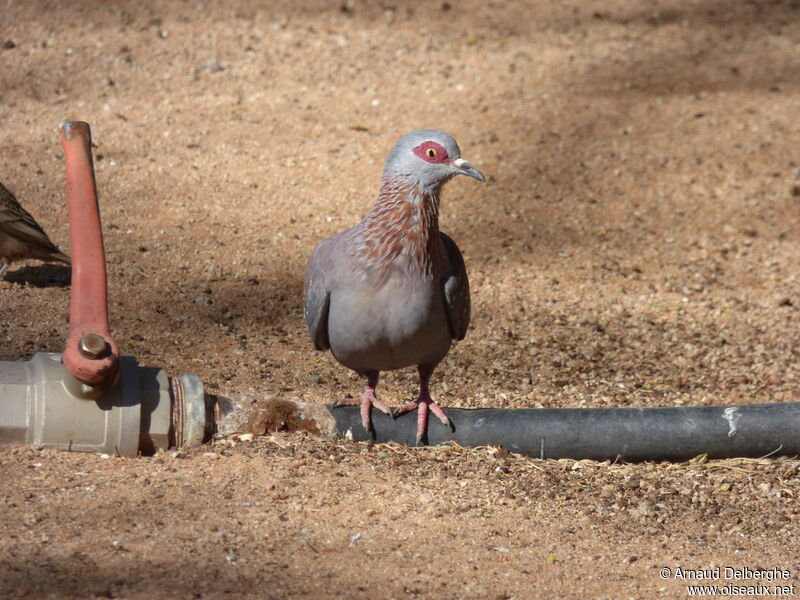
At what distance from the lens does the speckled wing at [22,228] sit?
→ 6117 millimetres

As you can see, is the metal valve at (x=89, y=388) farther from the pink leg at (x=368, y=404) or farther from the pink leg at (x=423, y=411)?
the pink leg at (x=423, y=411)

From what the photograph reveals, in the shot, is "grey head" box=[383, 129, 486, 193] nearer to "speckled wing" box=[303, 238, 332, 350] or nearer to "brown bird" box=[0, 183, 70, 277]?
"speckled wing" box=[303, 238, 332, 350]

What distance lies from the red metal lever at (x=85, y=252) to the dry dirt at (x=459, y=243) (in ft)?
1.77

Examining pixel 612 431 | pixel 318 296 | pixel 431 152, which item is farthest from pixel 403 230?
pixel 612 431

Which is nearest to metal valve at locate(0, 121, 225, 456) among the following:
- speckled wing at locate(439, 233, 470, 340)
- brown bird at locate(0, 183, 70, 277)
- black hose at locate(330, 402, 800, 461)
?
black hose at locate(330, 402, 800, 461)

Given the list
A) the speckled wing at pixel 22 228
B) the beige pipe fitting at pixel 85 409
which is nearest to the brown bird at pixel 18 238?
the speckled wing at pixel 22 228

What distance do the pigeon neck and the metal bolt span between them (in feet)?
3.88

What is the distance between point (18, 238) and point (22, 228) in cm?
8

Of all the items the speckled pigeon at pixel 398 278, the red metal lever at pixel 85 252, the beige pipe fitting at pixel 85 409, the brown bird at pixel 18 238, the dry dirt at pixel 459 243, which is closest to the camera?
the dry dirt at pixel 459 243

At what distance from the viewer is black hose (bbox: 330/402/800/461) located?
448cm

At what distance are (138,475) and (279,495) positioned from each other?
550mm

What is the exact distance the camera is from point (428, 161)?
4.34 metres

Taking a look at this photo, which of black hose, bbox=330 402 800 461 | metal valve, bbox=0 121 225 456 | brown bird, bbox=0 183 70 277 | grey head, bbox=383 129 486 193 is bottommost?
black hose, bbox=330 402 800 461

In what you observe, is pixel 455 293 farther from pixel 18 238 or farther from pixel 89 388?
pixel 18 238
